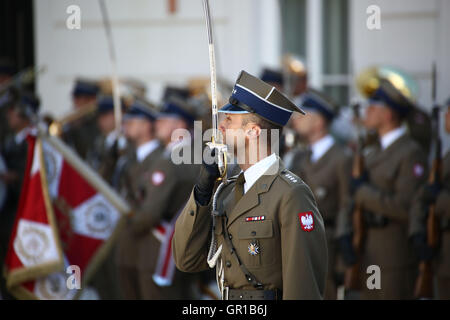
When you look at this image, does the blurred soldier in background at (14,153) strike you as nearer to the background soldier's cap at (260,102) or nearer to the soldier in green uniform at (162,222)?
the soldier in green uniform at (162,222)

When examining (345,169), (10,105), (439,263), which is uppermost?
(10,105)

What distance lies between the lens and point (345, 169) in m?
6.33

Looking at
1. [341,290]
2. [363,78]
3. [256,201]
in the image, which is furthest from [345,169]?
[256,201]

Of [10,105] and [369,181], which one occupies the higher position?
[10,105]

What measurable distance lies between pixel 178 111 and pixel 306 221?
3.69 m

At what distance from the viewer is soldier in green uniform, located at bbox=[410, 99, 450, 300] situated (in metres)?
5.25

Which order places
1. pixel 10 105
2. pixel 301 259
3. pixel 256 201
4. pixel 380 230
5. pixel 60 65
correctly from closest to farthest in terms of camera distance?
pixel 301 259, pixel 256 201, pixel 380 230, pixel 10 105, pixel 60 65

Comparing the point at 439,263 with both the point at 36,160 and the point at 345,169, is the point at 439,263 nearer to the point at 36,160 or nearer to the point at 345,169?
the point at 345,169

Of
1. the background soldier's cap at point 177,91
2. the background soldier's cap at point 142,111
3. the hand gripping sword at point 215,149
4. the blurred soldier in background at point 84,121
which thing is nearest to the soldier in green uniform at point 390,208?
the background soldier's cap at point 142,111

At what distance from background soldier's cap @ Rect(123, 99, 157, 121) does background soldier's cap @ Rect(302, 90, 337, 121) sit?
143cm

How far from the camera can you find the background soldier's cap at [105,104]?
8352 millimetres

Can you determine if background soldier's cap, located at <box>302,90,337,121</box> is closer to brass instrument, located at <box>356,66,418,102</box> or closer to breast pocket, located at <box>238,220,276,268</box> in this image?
brass instrument, located at <box>356,66,418,102</box>

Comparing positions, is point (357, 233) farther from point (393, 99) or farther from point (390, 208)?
point (393, 99)
